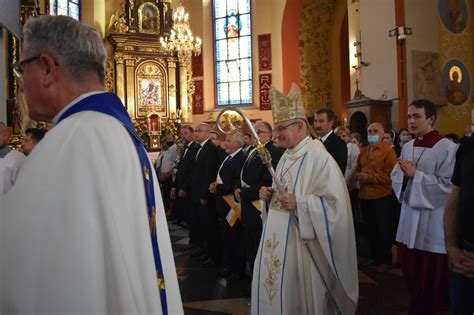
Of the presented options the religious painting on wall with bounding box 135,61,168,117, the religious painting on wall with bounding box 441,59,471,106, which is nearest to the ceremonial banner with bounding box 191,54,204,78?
the religious painting on wall with bounding box 135,61,168,117

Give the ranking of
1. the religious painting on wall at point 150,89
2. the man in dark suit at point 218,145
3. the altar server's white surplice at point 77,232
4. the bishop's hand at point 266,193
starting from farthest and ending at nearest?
the religious painting on wall at point 150,89 < the man in dark suit at point 218,145 < the bishop's hand at point 266,193 < the altar server's white surplice at point 77,232

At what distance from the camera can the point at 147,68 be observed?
19.9 meters

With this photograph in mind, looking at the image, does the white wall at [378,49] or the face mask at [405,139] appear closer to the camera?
the face mask at [405,139]

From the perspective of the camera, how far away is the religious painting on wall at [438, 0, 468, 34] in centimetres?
1187

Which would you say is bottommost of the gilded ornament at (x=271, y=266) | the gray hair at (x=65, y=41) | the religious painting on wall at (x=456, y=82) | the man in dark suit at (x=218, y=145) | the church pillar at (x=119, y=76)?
the gilded ornament at (x=271, y=266)

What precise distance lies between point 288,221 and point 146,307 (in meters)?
2.31

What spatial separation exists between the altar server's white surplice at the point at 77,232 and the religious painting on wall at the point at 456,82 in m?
12.0

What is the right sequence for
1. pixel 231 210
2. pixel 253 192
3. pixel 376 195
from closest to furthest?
pixel 253 192 < pixel 231 210 < pixel 376 195

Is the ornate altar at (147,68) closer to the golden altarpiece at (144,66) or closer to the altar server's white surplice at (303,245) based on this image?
the golden altarpiece at (144,66)

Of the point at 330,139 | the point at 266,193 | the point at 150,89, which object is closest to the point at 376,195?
the point at 330,139

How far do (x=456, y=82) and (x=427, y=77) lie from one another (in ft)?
4.46

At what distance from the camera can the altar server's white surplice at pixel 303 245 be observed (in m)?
3.32

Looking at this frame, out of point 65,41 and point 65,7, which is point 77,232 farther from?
point 65,7

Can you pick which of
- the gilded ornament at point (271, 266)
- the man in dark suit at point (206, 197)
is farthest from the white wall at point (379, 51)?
the gilded ornament at point (271, 266)
